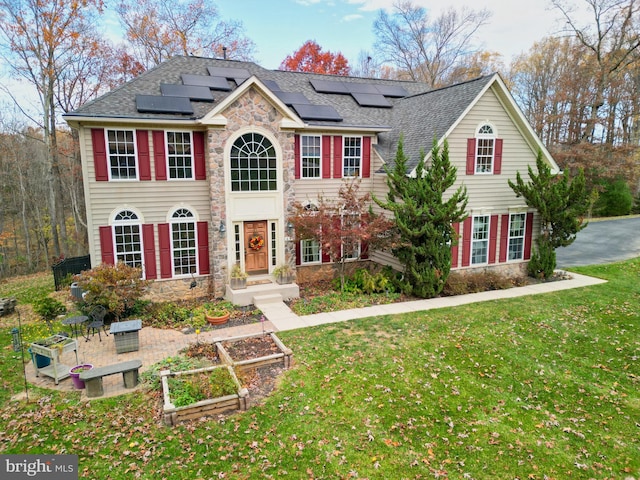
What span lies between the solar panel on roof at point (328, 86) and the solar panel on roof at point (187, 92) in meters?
5.76

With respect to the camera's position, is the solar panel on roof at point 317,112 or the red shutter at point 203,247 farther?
the solar panel on roof at point 317,112

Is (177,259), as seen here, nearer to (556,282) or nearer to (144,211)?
(144,211)

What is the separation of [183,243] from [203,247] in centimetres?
73

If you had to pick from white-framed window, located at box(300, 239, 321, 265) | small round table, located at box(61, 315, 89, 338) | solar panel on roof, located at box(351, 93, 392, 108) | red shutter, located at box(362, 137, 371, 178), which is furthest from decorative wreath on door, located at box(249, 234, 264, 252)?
solar panel on roof, located at box(351, 93, 392, 108)

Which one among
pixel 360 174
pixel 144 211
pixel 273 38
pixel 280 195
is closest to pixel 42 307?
pixel 144 211

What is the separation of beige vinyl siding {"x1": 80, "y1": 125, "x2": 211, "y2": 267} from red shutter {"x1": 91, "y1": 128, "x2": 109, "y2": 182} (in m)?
0.12

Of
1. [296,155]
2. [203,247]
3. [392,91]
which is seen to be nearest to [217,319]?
[203,247]

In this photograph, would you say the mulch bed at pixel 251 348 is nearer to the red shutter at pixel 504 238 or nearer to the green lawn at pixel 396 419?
the green lawn at pixel 396 419

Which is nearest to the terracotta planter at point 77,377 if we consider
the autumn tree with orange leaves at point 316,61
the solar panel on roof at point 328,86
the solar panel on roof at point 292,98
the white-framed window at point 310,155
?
the white-framed window at point 310,155

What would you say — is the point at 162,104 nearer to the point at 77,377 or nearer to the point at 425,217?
the point at 77,377

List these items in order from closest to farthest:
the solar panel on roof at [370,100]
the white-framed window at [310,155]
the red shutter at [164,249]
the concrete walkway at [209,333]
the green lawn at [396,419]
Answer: the green lawn at [396,419], the concrete walkway at [209,333], the red shutter at [164,249], the white-framed window at [310,155], the solar panel on roof at [370,100]

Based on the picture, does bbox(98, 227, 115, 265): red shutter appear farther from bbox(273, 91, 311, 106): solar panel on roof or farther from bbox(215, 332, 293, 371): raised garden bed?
bbox(273, 91, 311, 106): solar panel on roof

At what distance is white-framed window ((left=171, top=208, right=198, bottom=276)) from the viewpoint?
47.7ft

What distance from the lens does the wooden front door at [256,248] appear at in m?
15.2
